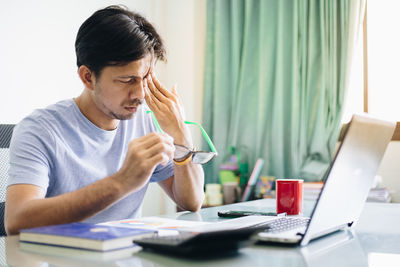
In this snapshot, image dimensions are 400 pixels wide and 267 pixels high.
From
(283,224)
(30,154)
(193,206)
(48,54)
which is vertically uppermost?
(48,54)

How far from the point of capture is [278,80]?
289 cm

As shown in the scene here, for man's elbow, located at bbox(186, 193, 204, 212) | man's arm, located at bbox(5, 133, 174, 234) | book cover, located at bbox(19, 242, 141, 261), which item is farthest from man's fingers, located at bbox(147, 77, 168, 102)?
book cover, located at bbox(19, 242, 141, 261)

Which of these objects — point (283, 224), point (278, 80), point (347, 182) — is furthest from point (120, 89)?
point (278, 80)

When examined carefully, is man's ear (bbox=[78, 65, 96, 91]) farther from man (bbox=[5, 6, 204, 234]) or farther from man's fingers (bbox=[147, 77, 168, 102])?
man's fingers (bbox=[147, 77, 168, 102])

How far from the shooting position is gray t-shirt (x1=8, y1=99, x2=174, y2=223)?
113cm

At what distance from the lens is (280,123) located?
9.42ft

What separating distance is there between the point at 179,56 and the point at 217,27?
38 centimetres

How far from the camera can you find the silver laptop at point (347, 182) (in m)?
0.72

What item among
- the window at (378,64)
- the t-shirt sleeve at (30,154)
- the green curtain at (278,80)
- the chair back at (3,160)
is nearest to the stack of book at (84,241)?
the t-shirt sleeve at (30,154)

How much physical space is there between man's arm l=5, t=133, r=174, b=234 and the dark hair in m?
0.46

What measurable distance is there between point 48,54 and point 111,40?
1.23 metres

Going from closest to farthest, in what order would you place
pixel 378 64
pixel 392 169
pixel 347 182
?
pixel 347 182, pixel 392 169, pixel 378 64

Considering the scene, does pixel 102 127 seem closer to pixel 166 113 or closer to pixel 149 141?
pixel 166 113

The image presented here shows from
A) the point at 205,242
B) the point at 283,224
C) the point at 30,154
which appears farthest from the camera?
the point at 30,154
